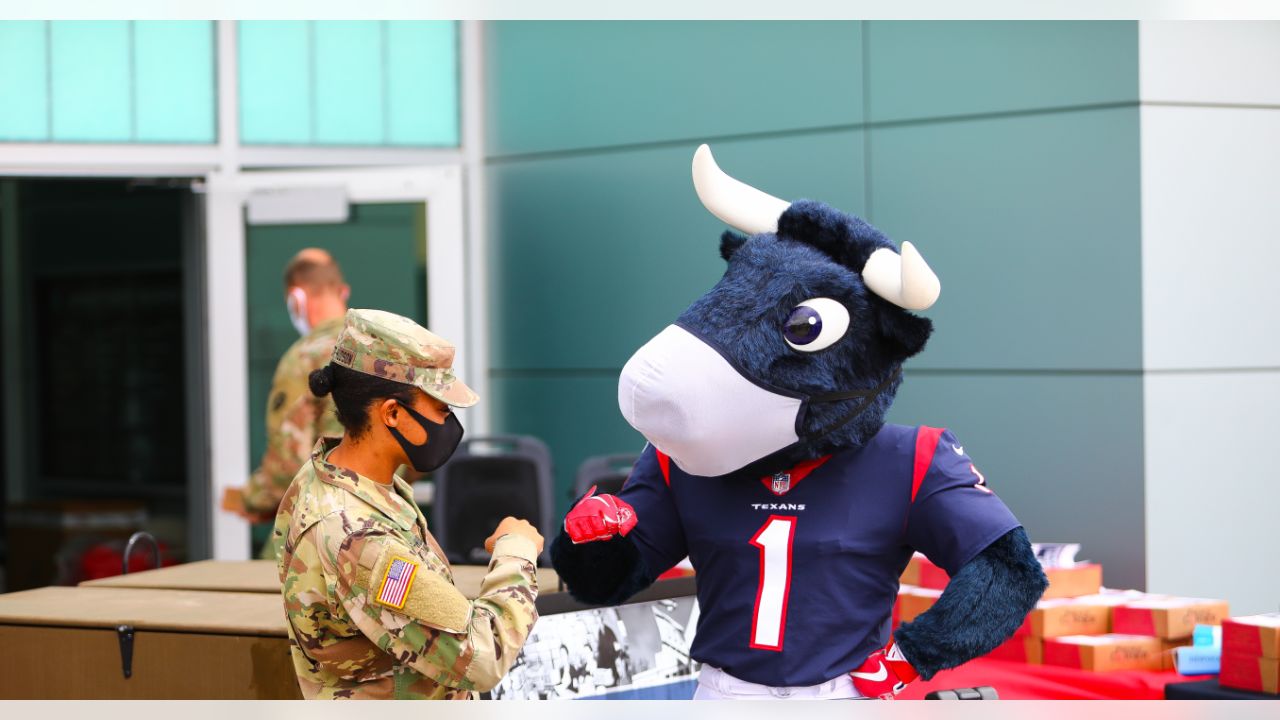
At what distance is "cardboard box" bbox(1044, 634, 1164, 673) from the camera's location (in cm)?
380

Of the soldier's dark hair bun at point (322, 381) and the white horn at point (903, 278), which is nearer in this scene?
the white horn at point (903, 278)

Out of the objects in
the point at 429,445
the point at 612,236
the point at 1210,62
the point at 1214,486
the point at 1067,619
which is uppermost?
the point at 1210,62

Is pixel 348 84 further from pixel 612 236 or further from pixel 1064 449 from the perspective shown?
pixel 1064 449

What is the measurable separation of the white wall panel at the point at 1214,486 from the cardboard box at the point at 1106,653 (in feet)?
2.60

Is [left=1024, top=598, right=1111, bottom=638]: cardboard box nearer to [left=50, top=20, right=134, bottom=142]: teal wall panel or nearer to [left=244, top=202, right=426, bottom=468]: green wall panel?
[left=244, top=202, right=426, bottom=468]: green wall panel

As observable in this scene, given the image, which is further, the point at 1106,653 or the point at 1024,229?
the point at 1024,229

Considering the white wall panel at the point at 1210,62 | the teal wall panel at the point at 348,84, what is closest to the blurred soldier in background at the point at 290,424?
the teal wall panel at the point at 348,84

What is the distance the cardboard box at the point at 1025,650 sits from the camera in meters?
3.95

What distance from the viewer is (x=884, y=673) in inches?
73.1

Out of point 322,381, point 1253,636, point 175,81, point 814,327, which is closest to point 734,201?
point 814,327

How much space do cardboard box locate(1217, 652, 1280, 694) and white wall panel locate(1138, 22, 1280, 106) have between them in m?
2.14

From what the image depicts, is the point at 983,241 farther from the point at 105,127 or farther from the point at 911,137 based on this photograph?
the point at 105,127

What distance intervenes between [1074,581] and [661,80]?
2.87 meters

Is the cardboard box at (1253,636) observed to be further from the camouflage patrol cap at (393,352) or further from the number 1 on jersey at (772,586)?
the camouflage patrol cap at (393,352)
